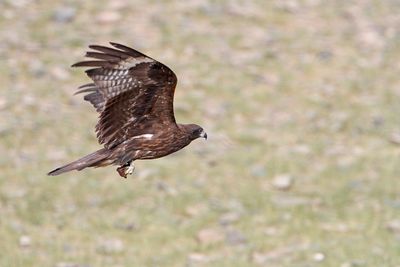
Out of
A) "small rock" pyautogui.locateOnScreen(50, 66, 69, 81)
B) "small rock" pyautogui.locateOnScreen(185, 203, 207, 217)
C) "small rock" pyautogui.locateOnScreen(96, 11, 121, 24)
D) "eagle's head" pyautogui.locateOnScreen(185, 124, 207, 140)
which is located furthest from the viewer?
"small rock" pyautogui.locateOnScreen(96, 11, 121, 24)

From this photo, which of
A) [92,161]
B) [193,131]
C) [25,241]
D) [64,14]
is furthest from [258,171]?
[92,161]

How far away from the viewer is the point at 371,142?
16.3 meters

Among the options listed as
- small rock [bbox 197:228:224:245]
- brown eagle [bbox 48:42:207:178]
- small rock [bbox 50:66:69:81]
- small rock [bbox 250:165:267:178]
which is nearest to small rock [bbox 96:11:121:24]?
small rock [bbox 50:66:69:81]

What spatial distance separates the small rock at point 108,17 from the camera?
18614mm

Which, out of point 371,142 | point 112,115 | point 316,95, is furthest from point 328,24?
point 112,115

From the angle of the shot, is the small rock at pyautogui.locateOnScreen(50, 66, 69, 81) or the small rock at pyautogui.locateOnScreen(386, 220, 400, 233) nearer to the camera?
the small rock at pyautogui.locateOnScreen(386, 220, 400, 233)

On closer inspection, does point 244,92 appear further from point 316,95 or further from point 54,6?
point 54,6

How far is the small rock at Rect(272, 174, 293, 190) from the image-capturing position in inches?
578

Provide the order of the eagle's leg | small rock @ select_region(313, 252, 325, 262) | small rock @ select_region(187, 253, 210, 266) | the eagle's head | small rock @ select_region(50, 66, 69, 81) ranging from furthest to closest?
small rock @ select_region(50, 66, 69, 81) → small rock @ select_region(187, 253, 210, 266) → small rock @ select_region(313, 252, 325, 262) → the eagle's head → the eagle's leg

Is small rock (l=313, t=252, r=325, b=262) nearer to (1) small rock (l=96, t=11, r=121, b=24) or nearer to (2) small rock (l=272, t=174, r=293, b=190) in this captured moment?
(2) small rock (l=272, t=174, r=293, b=190)

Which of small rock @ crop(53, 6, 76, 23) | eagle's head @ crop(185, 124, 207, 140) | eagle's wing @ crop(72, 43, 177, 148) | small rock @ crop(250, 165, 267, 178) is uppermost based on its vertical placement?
small rock @ crop(53, 6, 76, 23)

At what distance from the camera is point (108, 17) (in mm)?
18719

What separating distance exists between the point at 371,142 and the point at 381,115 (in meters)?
0.85

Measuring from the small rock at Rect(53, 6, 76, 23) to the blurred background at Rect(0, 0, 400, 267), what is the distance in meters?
0.03
